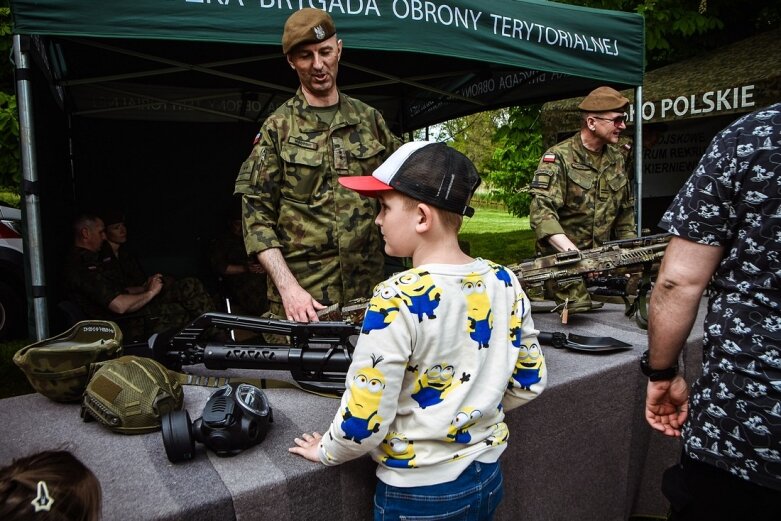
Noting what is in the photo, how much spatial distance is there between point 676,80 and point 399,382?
608 centimetres

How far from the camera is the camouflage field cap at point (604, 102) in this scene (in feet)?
10.4

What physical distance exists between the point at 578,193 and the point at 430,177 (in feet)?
7.88

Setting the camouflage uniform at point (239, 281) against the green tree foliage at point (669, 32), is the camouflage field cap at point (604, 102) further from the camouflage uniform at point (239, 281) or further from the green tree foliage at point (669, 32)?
the green tree foliage at point (669, 32)

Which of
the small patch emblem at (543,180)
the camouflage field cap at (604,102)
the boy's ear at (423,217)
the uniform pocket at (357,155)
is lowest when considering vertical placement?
the boy's ear at (423,217)

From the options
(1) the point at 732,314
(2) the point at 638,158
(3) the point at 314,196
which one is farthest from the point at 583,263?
(2) the point at 638,158

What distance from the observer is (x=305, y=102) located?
2.30 m

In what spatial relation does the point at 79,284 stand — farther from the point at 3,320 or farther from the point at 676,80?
the point at 676,80

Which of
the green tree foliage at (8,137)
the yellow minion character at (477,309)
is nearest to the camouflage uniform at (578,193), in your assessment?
the yellow minion character at (477,309)

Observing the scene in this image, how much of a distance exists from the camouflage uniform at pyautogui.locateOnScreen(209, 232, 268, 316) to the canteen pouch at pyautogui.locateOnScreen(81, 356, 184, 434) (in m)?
3.93

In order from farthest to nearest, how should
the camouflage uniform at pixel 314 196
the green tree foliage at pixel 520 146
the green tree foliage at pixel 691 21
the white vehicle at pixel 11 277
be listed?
1. the green tree foliage at pixel 520 146
2. the green tree foliage at pixel 691 21
3. the white vehicle at pixel 11 277
4. the camouflage uniform at pixel 314 196

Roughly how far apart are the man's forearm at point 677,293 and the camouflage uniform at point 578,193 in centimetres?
188

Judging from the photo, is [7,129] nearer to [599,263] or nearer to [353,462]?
[599,263]

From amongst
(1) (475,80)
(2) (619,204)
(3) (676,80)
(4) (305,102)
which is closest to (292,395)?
(4) (305,102)

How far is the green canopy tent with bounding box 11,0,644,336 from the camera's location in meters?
2.48
